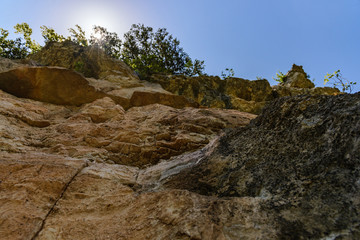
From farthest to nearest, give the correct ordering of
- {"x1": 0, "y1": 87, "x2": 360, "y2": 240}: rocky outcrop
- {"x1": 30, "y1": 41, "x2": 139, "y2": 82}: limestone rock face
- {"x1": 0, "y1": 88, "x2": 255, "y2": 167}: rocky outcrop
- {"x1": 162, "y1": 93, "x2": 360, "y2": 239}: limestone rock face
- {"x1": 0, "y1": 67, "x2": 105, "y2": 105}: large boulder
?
{"x1": 30, "y1": 41, "x2": 139, "y2": 82}: limestone rock face < {"x1": 0, "y1": 67, "x2": 105, "y2": 105}: large boulder < {"x1": 0, "y1": 88, "x2": 255, "y2": 167}: rocky outcrop < {"x1": 0, "y1": 87, "x2": 360, "y2": 240}: rocky outcrop < {"x1": 162, "y1": 93, "x2": 360, "y2": 239}: limestone rock face

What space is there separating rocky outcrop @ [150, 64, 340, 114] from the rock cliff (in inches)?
258

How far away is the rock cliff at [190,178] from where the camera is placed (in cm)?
209

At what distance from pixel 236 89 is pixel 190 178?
1206cm

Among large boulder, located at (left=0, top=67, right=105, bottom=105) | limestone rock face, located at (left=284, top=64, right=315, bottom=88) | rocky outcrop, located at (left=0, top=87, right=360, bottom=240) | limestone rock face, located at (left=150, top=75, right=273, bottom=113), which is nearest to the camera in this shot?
rocky outcrop, located at (left=0, top=87, right=360, bottom=240)

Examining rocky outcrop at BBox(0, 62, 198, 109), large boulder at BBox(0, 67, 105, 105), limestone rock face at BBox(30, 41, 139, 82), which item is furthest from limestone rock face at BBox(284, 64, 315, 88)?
large boulder at BBox(0, 67, 105, 105)

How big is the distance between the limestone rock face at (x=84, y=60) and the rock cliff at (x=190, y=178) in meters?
6.83

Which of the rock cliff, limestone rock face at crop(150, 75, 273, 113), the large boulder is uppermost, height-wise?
limestone rock face at crop(150, 75, 273, 113)

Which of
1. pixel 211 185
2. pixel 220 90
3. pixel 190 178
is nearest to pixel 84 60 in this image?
pixel 220 90

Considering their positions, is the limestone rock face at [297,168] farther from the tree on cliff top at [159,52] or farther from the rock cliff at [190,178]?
the tree on cliff top at [159,52]

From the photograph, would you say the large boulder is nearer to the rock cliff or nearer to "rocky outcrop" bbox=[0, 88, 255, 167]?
"rocky outcrop" bbox=[0, 88, 255, 167]

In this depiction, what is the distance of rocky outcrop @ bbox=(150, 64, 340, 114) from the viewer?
12273mm

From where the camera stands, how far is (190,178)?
355cm

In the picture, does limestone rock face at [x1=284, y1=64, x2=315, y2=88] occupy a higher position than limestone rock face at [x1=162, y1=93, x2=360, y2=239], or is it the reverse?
limestone rock face at [x1=284, y1=64, x2=315, y2=88]

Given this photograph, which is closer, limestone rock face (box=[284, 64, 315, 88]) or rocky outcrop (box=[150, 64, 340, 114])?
rocky outcrop (box=[150, 64, 340, 114])
